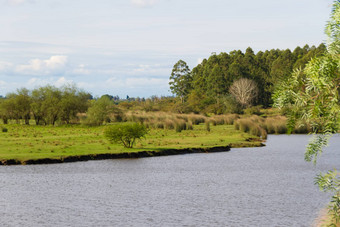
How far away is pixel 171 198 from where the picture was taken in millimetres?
25438

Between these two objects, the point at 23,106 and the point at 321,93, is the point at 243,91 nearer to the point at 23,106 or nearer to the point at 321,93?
the point at 23,106

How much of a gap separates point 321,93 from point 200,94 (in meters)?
110

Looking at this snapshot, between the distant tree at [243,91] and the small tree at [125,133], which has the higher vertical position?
the distant tree at [243,91]

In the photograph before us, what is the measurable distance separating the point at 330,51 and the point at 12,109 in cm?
8743

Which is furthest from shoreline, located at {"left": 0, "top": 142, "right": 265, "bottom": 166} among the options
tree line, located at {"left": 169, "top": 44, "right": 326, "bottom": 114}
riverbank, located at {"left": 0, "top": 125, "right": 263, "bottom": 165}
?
tree line, located at {"left": 169, "top": 44, "right": 326, "bottom": 114}

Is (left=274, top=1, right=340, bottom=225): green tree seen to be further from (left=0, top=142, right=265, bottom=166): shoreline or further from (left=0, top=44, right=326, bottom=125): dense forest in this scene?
(left=0, top=44, right=326, bottom=125): dense forest

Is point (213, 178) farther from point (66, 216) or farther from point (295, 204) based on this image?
point (66, 216)

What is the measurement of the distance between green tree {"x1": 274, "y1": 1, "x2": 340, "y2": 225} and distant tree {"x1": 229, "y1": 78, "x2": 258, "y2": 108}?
4023 inches

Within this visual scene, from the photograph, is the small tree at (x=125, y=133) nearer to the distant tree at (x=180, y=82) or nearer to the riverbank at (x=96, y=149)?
the riverbank at (x=96, y=149)

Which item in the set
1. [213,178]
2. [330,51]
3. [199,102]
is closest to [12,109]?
[199,102]

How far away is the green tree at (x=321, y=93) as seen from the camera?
12.3 m

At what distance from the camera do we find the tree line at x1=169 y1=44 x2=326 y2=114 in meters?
116

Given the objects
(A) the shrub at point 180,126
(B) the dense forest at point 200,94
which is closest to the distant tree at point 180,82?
(B) the dense forest at point 200,94

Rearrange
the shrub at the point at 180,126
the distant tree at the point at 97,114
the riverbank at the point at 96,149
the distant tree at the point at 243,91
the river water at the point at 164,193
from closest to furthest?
1. the river water at the point at 164,193
2. the riverbank at the point at 96,149
3. the shrub at the point at 180,126
4. the distant tree at the point at 97,114
5. the distant tree at the point at 243,91
